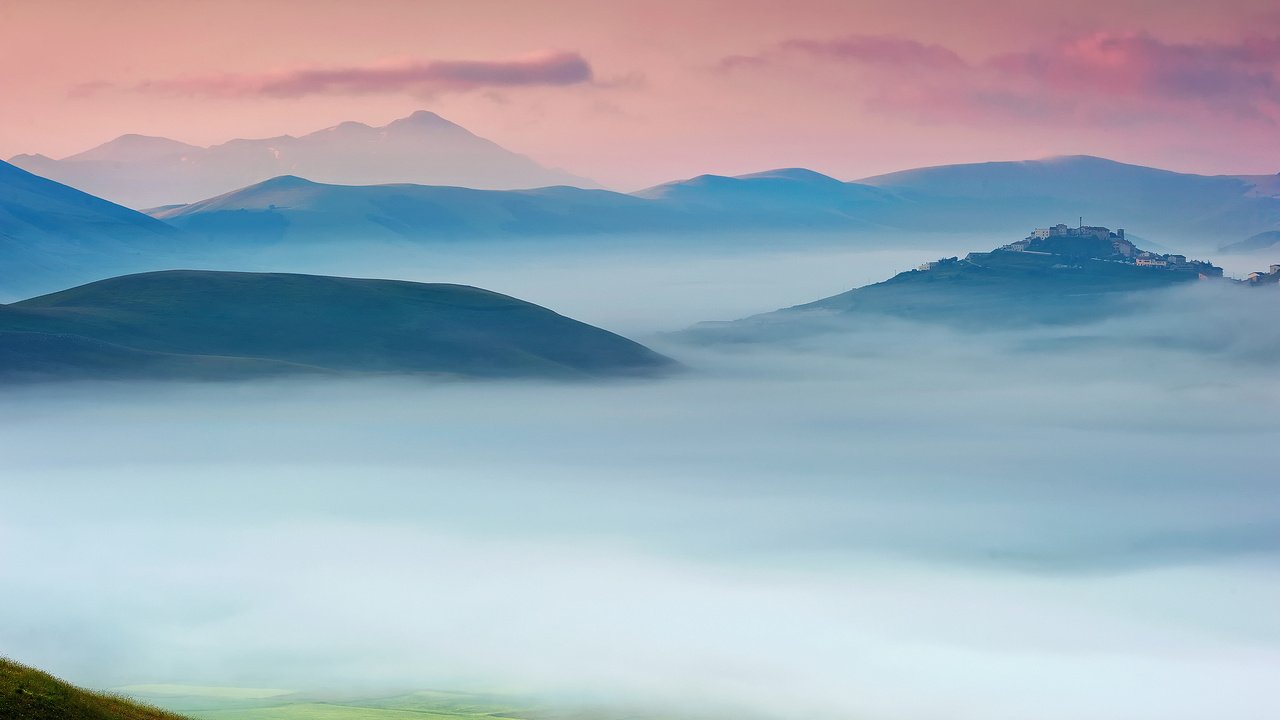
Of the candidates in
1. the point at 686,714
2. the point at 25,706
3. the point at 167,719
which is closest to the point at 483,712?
the point at 686,714

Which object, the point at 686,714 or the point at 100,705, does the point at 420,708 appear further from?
the point at 100,705

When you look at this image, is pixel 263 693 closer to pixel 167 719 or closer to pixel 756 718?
pixel 756 718

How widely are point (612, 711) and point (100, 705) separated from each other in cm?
12029

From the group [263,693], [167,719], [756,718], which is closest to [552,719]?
[756,718]

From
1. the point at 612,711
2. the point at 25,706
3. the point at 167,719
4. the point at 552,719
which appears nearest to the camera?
the point at 25,706

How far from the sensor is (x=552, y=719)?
576 feet

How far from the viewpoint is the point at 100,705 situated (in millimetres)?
72250

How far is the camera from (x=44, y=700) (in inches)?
2749

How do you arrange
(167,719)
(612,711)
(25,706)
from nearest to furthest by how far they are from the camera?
(25,706) → (167,719) → (612,711)

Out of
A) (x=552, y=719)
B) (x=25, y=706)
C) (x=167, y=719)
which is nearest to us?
(x=25, y=706)

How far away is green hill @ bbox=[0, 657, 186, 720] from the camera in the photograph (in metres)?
68.7

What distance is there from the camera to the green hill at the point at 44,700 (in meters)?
68.7

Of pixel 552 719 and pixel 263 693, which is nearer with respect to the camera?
pixel 552 719

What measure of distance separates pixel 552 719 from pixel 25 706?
111 m
